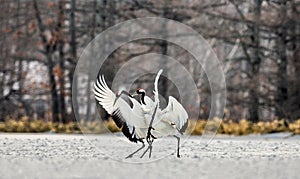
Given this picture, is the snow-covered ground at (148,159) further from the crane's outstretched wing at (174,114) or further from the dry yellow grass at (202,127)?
the dry yellow grass at (202,127)

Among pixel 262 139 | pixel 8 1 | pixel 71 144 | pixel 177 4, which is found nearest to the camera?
pixel 71 144

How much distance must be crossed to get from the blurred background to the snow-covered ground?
12.4 feet

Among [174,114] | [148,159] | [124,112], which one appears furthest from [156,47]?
[124,112]

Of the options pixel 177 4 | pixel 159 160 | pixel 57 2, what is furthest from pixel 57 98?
pixel 159 160

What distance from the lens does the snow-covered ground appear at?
21.2ft

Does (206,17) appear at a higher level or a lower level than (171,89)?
higher

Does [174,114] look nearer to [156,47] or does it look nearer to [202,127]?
[202,127]

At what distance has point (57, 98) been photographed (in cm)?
1750

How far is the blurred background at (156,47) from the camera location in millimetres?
15016

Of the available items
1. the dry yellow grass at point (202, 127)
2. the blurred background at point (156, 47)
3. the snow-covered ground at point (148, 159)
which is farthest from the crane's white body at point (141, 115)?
the blurred background at point (156, 47)

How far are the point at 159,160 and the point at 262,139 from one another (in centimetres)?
485

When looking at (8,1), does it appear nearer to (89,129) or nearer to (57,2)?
(57,2)

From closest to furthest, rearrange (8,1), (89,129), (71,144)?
(71,144) < (89,129) < (8,1)

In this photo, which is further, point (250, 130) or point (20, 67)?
point (20, 67)
